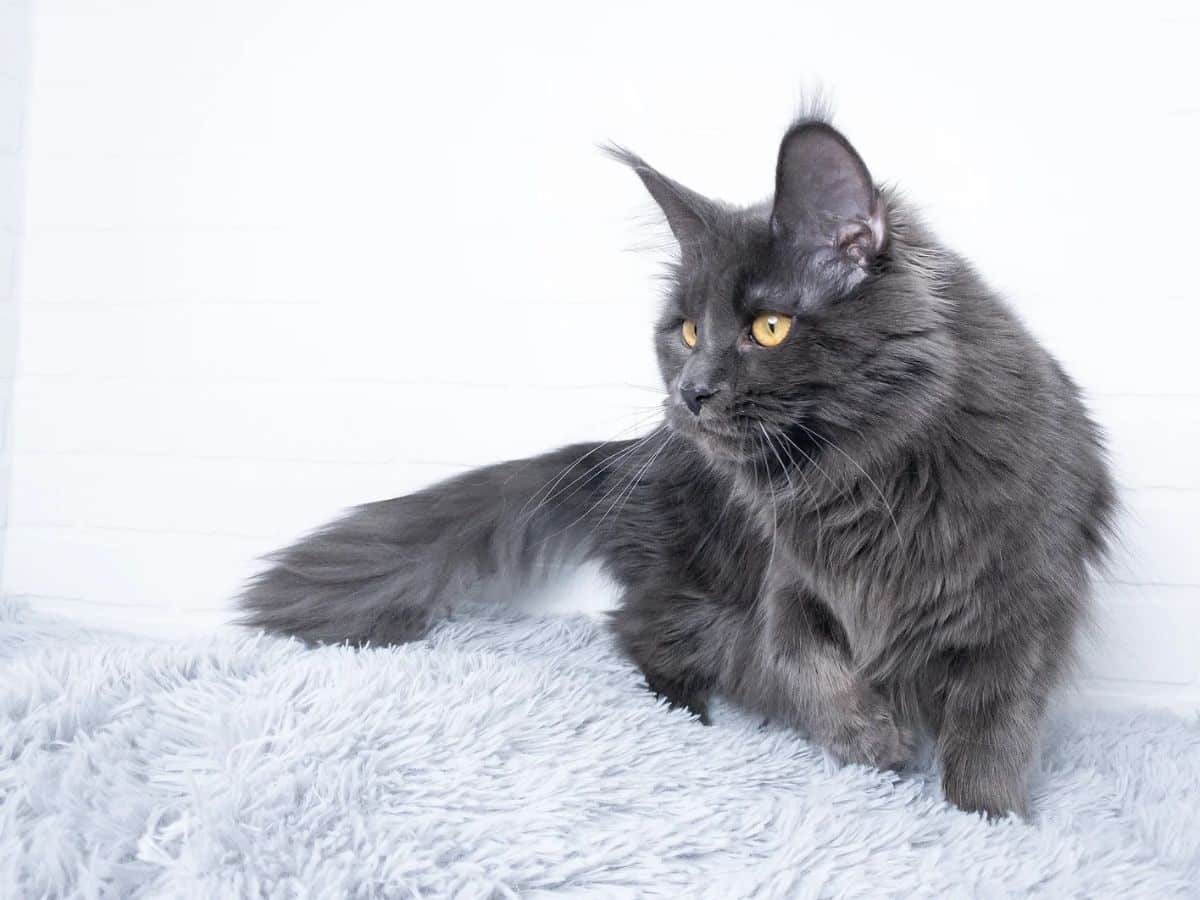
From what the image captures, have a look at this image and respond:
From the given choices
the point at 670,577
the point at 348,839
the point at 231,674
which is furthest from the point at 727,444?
the point at 231,674

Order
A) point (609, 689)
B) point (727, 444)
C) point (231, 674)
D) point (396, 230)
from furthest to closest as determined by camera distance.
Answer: point (396, 230)
point (609, 689)
point (231, 674)
point (727, 444)

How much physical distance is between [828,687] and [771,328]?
522mm

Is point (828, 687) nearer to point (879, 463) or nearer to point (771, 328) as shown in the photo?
point (879, 463)

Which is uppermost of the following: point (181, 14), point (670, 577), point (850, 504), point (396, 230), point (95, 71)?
point (181, 14)

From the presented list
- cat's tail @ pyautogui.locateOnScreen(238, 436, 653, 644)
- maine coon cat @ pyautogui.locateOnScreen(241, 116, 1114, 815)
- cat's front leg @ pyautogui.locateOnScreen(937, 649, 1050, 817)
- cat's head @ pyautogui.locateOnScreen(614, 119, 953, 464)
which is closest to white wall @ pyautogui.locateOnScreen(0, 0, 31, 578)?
cat's tail @ pyautogui.locateOnScreen(238, 436, 653, 644)

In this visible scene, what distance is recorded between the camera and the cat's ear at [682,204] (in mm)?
1385

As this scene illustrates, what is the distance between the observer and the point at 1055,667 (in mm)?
1335

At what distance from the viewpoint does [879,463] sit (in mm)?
1261

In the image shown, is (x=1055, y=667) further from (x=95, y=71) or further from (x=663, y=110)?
(x=95, y=71)

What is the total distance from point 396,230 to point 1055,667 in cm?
145

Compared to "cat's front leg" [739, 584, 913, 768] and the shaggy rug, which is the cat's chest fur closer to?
→ "cat's front leg" [739, 584, 913, 768]

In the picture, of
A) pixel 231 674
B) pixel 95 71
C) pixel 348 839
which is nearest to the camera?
pixel 348 839

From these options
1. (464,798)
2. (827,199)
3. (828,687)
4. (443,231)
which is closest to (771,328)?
(827,199)

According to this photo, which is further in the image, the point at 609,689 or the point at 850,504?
the point at 609,689
